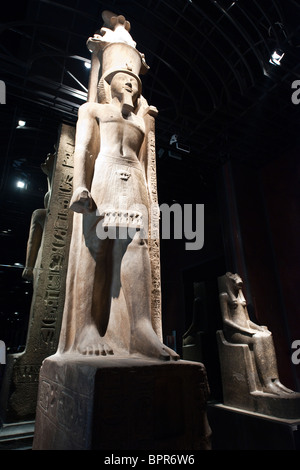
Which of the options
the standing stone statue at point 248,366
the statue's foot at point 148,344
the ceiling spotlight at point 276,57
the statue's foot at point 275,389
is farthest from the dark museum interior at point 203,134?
the statue's foot at point 148,344

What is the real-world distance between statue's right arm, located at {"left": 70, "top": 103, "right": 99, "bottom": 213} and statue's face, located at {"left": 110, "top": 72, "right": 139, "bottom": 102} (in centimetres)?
30

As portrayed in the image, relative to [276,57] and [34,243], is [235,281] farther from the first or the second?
[276,57]

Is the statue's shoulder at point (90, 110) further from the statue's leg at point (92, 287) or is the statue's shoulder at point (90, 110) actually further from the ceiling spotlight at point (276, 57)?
the ceiling spotlight at point (276, 57)

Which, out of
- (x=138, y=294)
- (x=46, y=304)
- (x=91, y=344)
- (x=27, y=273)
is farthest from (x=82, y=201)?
(x=27, y=273)

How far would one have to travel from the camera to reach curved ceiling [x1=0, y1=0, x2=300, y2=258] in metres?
4.41

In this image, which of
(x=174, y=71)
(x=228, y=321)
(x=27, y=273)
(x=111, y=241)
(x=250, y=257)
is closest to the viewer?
(x=111, y=241)

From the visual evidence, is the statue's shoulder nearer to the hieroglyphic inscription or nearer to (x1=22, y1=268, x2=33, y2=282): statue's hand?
the hieroglyphic inscription

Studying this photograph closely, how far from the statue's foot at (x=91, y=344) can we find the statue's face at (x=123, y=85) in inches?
79.5

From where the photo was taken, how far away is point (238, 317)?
448 centimetres

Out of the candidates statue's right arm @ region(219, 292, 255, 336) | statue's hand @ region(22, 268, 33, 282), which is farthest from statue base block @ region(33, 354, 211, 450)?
statue's right arm @ region(219, 292, 255, 336)

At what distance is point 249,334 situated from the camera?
410 centimetres

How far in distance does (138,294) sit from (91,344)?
415 millimetres

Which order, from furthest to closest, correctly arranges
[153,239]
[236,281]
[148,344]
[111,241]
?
[236,281], [153,239], [111,241], [148,344]
